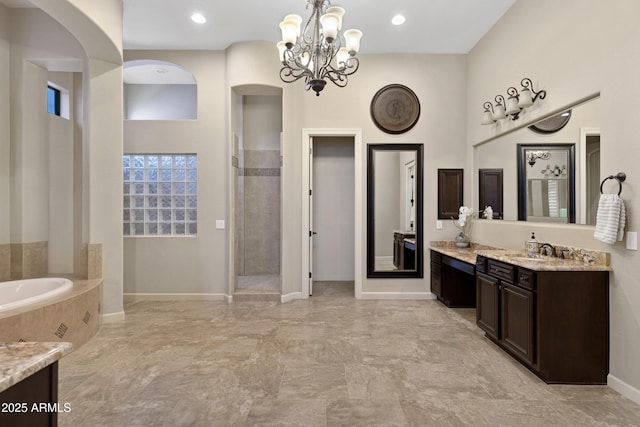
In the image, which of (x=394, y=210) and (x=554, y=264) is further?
(x=394, y=210)

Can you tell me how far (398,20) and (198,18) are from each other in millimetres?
2398

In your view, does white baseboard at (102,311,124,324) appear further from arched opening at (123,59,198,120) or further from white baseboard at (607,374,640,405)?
white baseboard at (607,374,640,405)

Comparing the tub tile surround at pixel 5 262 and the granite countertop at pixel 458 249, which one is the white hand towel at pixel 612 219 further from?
the tub tile surround at pixel 5 262

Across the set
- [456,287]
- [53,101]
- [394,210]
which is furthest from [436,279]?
[53,101]

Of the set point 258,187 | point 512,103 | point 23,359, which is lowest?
point 23,359

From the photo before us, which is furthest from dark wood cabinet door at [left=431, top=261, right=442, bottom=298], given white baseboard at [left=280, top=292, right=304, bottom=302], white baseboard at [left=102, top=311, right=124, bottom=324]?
white baseboard at [left=102, top=311, right=124, bottom=324]

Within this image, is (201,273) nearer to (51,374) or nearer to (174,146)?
(174,146)

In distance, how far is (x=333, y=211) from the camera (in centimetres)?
591

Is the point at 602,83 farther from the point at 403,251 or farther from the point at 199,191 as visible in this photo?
the point at 199,191

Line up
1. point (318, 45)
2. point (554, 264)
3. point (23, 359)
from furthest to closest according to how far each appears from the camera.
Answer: point (318, 45) → point (554, 264) → point (23, 359)

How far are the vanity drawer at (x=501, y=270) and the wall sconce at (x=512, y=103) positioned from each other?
1.64 metres

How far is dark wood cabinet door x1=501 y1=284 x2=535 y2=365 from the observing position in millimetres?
2576

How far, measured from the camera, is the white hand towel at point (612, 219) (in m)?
2.29

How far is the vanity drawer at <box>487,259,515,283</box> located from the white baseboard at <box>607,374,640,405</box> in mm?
903
